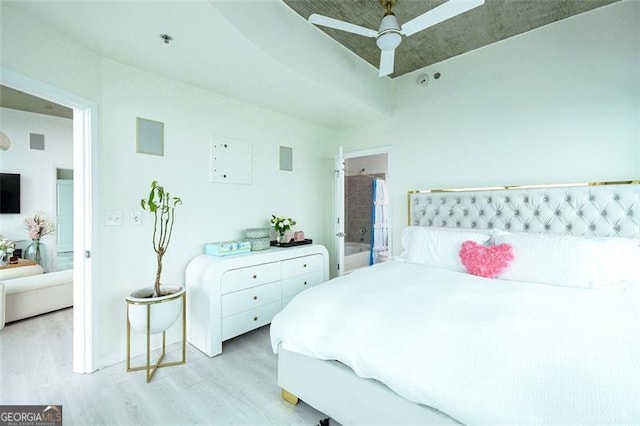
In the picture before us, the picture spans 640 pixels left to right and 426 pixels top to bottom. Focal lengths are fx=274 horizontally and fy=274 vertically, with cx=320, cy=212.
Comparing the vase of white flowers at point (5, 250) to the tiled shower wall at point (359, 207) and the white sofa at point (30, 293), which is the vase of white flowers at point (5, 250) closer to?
the white sofa at point (30, 293)

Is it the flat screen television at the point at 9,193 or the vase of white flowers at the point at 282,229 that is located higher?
the flat screen television at the point at 9,193

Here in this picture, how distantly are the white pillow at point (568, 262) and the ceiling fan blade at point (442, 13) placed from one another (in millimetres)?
1604

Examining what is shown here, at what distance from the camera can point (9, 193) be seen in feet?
12.1

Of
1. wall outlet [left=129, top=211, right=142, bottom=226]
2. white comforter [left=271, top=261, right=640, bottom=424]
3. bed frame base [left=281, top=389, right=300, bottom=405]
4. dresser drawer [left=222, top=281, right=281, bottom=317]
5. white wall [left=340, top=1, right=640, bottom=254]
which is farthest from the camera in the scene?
dresser drawer [left=222, top=281, right=281, bottom=317]

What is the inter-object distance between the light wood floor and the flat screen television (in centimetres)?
218

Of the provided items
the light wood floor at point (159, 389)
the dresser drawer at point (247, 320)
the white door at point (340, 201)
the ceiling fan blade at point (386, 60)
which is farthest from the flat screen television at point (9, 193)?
the ceiling fan blade at point (386, 60)

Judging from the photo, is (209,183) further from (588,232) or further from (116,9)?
(588,232)

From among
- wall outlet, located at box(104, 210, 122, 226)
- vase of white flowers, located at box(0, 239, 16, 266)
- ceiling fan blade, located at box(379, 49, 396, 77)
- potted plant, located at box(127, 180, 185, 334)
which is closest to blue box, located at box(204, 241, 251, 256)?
potted plant, located at box(127, 180, 185, 334)

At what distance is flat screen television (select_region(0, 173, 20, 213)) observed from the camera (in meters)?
3.64

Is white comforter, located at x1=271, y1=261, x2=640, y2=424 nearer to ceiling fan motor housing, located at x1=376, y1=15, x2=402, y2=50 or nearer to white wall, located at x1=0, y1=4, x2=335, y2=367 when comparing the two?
white wall, located at x1=0, y1=4, x2=335, y2=367

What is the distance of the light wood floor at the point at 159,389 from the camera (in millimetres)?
1619

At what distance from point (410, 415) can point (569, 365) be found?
616mm

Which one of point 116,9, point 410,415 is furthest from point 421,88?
point 410,415

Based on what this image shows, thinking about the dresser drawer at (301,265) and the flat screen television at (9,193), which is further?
the flat screen television at (9,193)
